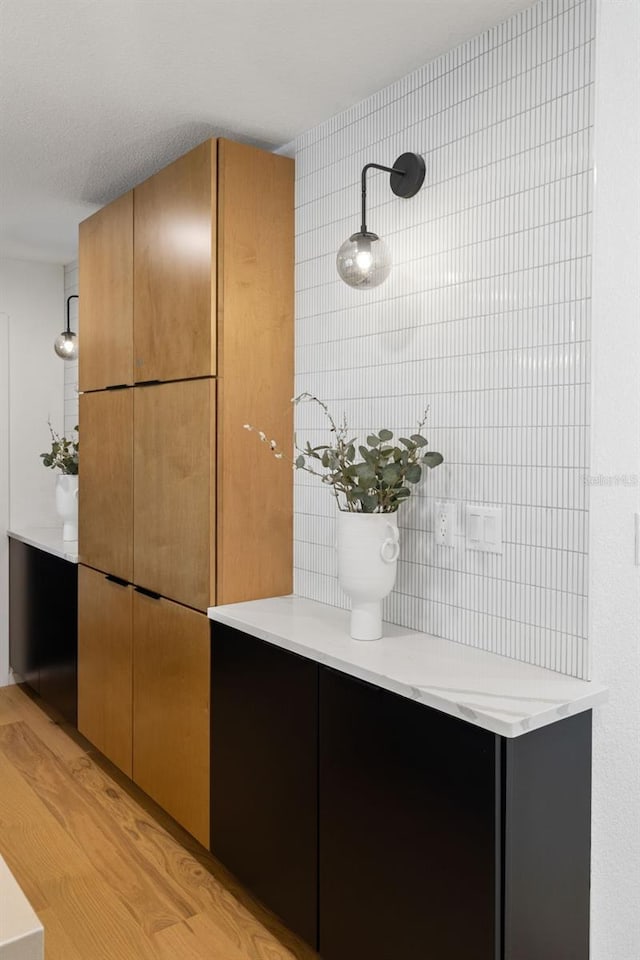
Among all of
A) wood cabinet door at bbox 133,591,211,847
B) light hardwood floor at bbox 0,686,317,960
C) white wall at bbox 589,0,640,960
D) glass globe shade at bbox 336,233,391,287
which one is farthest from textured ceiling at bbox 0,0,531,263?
light hardwood floor at bbox 0,686,317,960

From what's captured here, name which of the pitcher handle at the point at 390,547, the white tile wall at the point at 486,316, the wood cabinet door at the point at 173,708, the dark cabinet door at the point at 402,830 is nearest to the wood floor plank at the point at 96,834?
the wood cabinet door at the point at 173,708

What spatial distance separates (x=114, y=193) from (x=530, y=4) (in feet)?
6.45

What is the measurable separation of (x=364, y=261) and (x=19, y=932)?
1.64 m

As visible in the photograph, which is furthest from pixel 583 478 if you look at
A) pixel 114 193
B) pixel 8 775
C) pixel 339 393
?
pixel 8 775

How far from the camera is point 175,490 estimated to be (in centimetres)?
259

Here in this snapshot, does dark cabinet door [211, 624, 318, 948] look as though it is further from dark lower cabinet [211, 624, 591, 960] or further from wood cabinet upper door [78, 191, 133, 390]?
wood cabinet upper door [78, 191, 133, 390]

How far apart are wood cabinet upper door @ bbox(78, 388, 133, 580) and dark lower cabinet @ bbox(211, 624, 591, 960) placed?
91 cm

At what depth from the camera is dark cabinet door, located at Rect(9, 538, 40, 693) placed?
12.9 ft

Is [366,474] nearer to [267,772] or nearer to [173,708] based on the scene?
[267,772]

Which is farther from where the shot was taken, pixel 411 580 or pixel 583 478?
pixel 411 580

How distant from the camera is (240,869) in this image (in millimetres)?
2285

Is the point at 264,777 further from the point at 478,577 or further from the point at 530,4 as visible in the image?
the point at 530,4

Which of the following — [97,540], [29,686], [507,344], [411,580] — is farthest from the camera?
[29,686]

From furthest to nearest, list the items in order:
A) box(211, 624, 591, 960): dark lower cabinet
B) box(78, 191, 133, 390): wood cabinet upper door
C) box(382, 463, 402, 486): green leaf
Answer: box(78, 191, 133, 390): wood cabinet upper door → box(382, 463, 402, 486): green leaf → box(211, 624, 591, 960): dark lower cabinet
